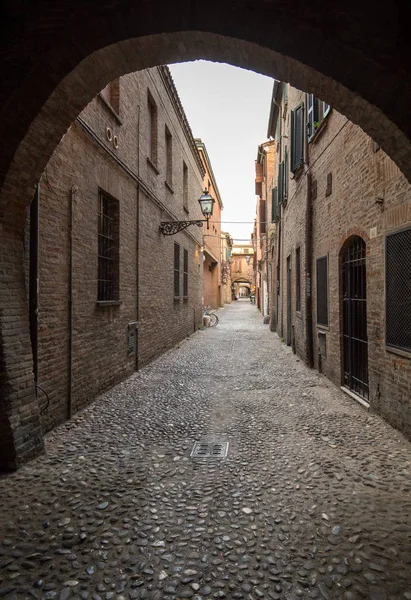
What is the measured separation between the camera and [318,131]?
7301mm

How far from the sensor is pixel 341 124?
6047 mm

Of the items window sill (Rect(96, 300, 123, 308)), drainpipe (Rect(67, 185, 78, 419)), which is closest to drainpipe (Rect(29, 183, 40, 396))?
drainpipe (Rect(67, 185, 78, 419))

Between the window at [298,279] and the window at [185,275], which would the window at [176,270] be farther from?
the window at [298,279]

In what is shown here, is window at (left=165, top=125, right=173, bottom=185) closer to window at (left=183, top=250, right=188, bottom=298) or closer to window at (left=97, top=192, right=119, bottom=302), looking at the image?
window at (left=183, top=250, right=188, bottom=298)

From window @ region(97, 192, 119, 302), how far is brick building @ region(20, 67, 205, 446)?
2cm

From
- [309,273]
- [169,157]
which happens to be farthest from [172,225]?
[309,273]

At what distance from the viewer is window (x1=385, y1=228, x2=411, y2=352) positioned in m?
4.14

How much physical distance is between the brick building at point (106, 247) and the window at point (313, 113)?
3666 mm

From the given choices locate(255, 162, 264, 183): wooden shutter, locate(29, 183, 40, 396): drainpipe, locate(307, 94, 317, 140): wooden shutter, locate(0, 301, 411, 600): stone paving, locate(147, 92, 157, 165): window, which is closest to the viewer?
locate(0, 301, 411, 600): stone paving

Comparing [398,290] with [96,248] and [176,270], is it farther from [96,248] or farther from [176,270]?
[176,270]

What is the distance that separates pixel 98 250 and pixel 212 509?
4.53m

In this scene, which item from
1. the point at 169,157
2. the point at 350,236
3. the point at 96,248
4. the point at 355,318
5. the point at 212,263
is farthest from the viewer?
the point at 212,263

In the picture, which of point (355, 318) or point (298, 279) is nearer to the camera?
point (355, 318)

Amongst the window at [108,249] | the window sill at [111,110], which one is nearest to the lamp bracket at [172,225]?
the window at [108,249]
